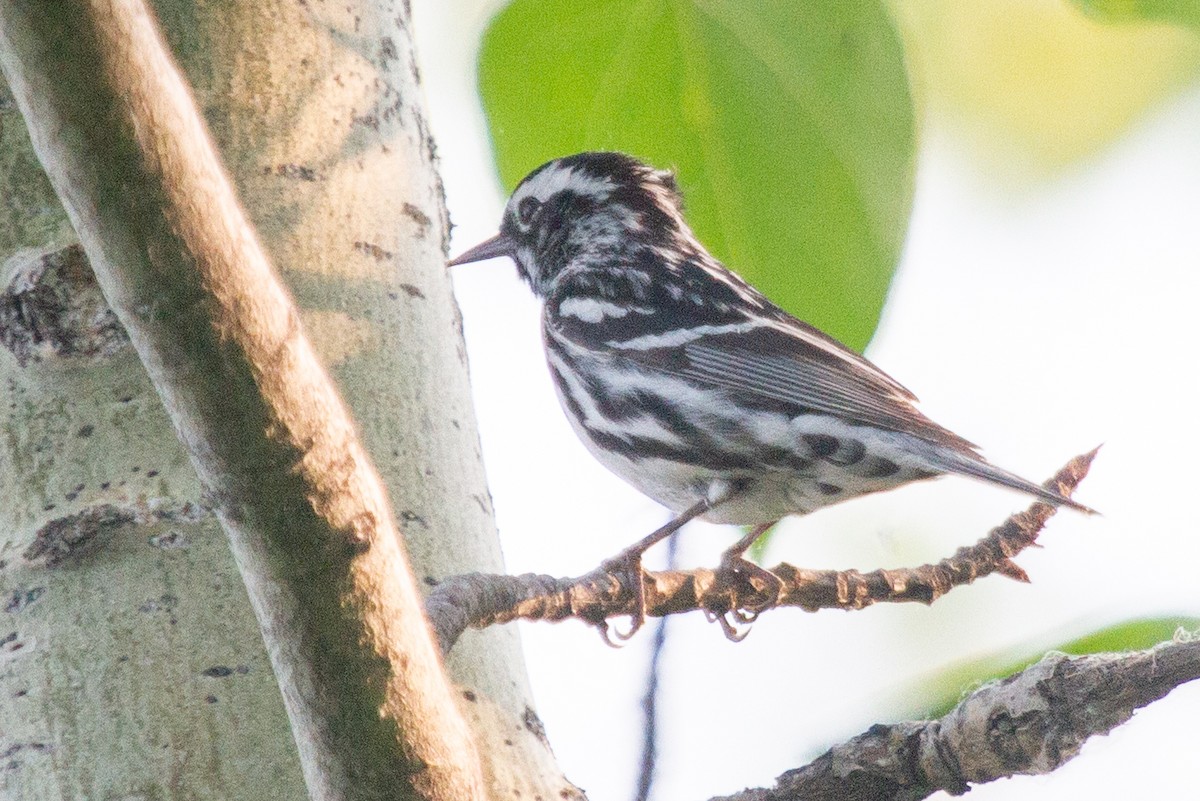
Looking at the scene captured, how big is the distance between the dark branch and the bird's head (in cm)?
147

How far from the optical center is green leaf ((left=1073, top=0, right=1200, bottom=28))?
165 centimetres

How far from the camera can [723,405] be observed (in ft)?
7.97

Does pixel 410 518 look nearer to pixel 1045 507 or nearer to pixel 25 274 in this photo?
pixel 25 274

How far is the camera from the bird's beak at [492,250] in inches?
136

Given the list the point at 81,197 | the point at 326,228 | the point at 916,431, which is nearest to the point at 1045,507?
the point at 916,431

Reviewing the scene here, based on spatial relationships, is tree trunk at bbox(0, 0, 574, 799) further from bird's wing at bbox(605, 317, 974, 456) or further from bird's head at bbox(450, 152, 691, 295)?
bird's head at bbox(450, 152, 691, 295)

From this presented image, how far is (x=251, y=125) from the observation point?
1652mm

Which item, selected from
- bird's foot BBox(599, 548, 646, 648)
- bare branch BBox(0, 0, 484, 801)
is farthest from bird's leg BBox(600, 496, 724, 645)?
bare branch BBox(0, 0, 484, 801)

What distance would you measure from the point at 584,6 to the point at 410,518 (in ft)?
3.02

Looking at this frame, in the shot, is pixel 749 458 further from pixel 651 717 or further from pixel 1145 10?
pixel 1145 10

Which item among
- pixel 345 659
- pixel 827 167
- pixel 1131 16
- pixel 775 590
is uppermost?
pixel 827 167

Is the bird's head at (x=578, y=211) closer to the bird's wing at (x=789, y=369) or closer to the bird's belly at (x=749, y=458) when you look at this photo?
the bird's wing at (x=789, y=369)

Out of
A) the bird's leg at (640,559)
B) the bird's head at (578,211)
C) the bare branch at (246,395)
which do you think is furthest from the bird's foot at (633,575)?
the bird's head at (578,211)

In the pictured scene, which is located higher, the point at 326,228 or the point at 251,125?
the point at 251,125
